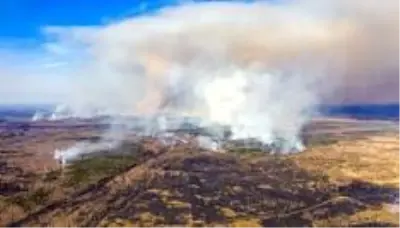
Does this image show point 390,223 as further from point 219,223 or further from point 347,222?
point 219,223

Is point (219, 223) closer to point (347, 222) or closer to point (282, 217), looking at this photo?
point (282, 217)

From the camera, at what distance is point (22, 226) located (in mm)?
189375

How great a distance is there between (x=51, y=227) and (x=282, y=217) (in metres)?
78.9

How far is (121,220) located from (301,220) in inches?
2441

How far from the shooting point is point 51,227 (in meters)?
189

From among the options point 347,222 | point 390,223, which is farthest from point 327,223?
point 390,223

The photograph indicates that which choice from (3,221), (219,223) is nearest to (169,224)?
(219,223)

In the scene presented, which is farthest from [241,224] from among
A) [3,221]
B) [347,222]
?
[3,221]

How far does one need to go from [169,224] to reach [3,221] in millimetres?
57027

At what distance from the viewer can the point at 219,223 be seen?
19350 cm

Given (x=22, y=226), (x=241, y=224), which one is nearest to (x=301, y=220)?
(x=241, y=224)

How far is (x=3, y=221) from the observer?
639ft

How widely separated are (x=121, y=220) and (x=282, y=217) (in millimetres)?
56029

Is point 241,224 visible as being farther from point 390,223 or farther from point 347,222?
point 390,223
